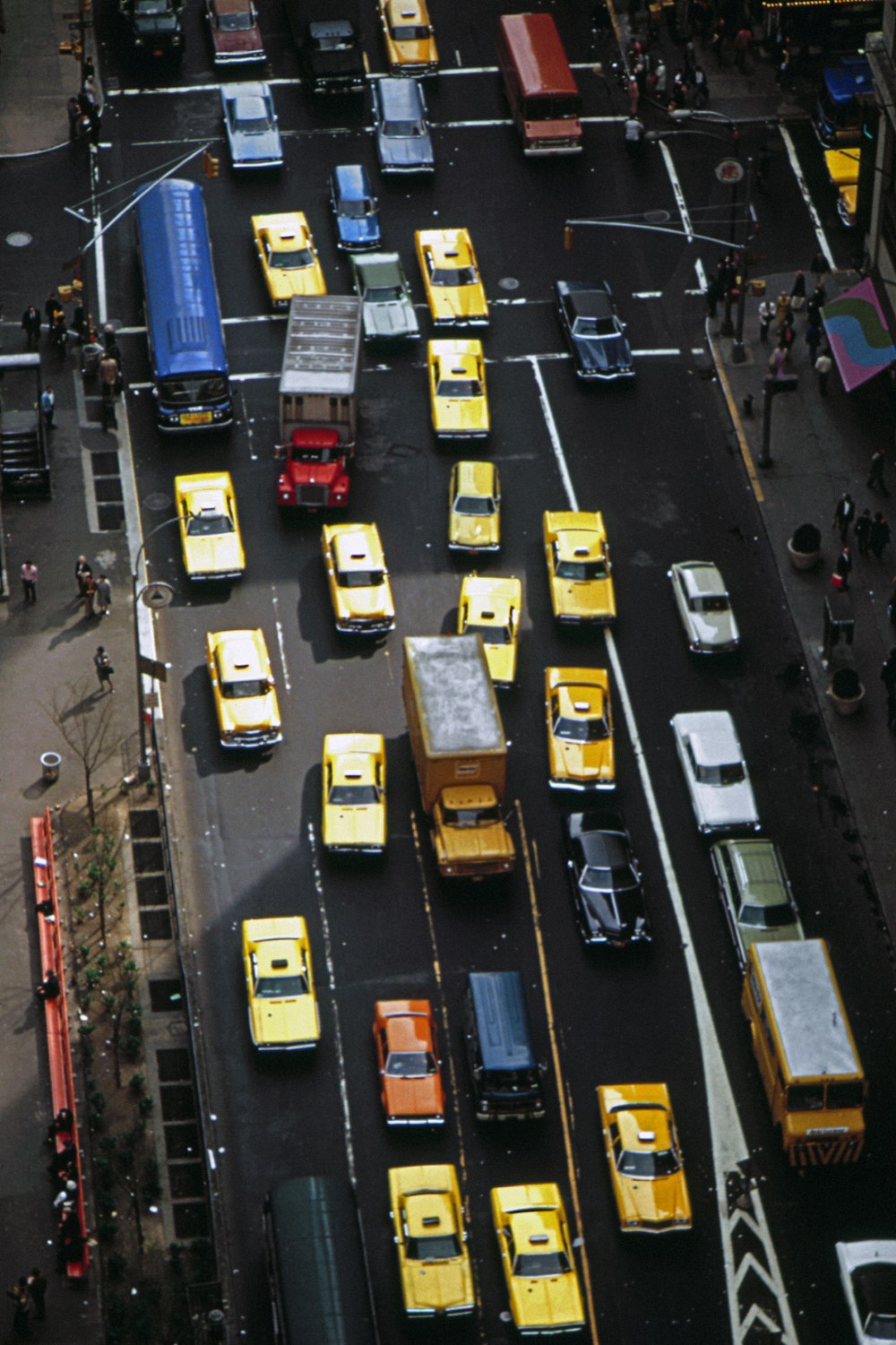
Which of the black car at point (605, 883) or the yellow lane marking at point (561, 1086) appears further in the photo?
the black car at point (605, 883)

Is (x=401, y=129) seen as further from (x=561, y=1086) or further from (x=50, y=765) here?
(x=561, y=1086)

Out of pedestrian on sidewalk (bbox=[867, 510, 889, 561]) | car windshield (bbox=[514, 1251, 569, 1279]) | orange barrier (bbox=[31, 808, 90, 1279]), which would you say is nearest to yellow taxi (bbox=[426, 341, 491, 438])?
pedestrian on sidewalk (bbox=[867, 510, 889, 561])

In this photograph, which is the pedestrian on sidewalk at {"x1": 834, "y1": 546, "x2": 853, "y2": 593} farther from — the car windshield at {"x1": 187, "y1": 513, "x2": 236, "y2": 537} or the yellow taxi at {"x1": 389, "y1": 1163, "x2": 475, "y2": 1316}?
the yellow taxi at {"x1": 389, "y1": 1163, "x2": 475, "y2": 1316}

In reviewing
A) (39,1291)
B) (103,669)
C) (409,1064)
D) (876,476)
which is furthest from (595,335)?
(39,1291)

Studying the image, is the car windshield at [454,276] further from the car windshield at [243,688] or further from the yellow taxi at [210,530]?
the car windshield at [243,688]

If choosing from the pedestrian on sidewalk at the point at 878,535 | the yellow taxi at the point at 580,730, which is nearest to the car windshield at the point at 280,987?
the yellow taxi at the point at 580,730

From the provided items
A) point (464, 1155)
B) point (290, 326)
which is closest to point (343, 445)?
point (290, 326)

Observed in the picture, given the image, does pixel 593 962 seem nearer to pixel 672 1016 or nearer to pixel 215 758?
pixel 672 1016
